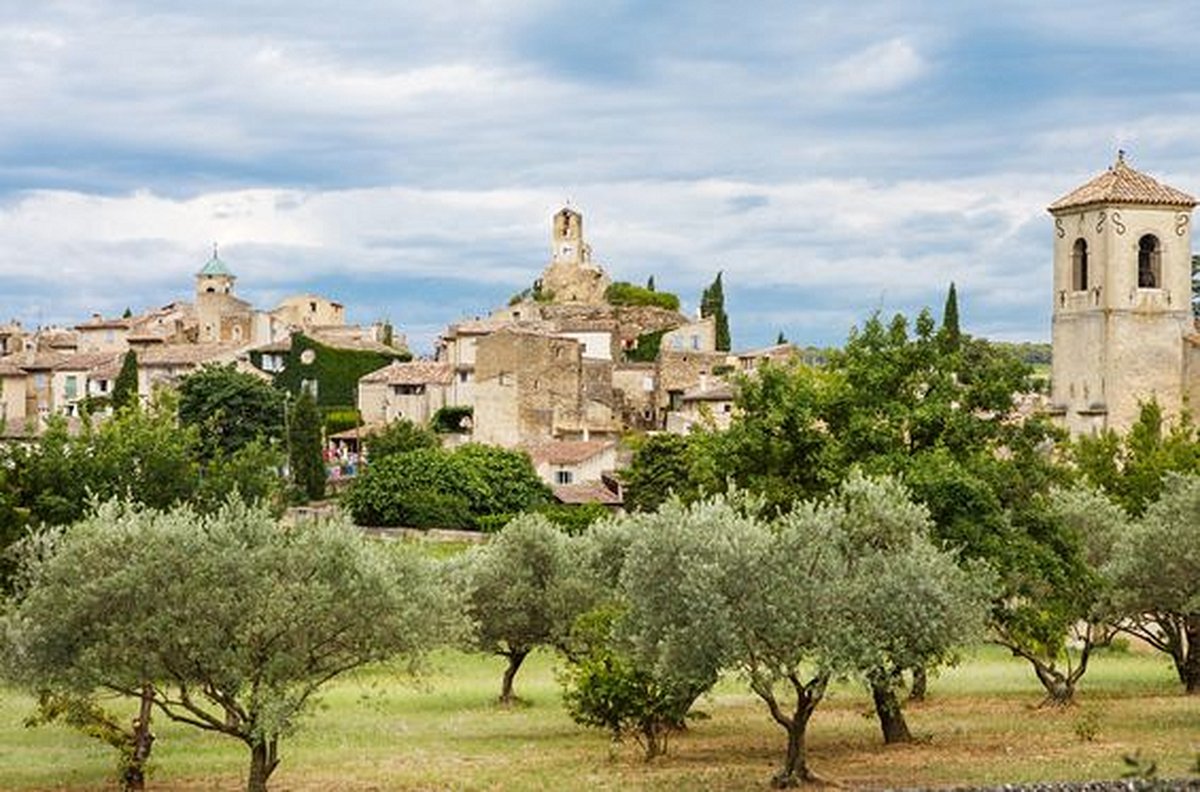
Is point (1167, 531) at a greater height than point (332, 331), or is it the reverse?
point (332, 331)

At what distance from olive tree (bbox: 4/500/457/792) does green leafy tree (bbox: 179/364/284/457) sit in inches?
3199

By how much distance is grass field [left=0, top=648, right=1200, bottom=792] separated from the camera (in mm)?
36250

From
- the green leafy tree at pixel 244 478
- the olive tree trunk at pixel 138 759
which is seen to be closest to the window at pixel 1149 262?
the green leafy tree at pixel 244 478

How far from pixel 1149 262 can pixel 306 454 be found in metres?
44.4

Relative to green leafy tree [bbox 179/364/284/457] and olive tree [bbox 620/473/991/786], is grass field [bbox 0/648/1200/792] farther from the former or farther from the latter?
green leafy tree [bbox 179/364/284/457]

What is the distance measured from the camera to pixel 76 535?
3259 centimetres

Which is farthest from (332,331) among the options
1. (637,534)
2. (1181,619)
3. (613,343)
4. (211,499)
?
(637,534)

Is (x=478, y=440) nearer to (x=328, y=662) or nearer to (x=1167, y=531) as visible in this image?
(x=1167, y=531)

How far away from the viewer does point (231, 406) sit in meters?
115

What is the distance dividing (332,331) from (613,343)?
22.5 meters

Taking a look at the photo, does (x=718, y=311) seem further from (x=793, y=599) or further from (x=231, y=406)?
(x=793, y=599)

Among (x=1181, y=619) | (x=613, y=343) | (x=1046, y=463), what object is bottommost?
(x=1181, y=619)

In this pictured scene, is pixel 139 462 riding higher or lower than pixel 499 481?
higher

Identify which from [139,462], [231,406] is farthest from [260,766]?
[231,406]
